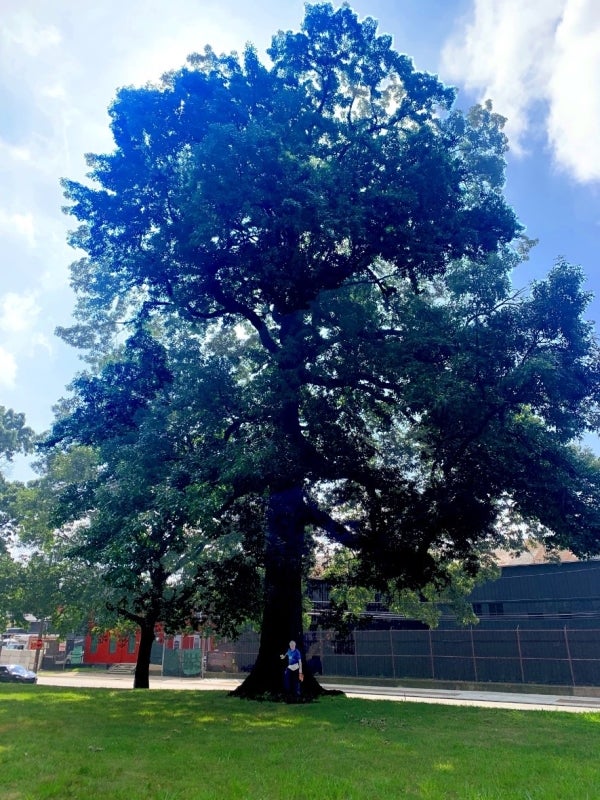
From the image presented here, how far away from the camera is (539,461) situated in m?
13.9

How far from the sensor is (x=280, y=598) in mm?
15734

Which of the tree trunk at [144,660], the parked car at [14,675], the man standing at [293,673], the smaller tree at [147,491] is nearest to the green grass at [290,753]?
the man standing at [293,673]

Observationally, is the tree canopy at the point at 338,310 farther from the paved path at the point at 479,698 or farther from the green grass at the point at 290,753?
the paved path at the point at 479,698

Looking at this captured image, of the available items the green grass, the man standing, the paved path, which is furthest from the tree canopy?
the paved path

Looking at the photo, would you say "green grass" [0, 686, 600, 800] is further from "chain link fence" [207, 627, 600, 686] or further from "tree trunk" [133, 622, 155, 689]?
"chain link fence" [207, 627, 600, 686]

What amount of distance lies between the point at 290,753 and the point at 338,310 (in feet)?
33.1

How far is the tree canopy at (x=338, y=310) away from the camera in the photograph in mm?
12984

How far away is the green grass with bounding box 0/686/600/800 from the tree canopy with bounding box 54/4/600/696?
396 centimetres

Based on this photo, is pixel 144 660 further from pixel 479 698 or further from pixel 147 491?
pixel 479 698

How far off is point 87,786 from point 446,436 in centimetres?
1038

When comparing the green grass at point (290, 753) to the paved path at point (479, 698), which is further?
the paved path at point (479, 698)

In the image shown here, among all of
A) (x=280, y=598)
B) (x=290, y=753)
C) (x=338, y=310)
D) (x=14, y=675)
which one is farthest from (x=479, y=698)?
(x=14, y=675)

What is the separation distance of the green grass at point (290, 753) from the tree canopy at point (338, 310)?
156 inches

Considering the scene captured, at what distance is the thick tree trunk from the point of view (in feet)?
47.9
